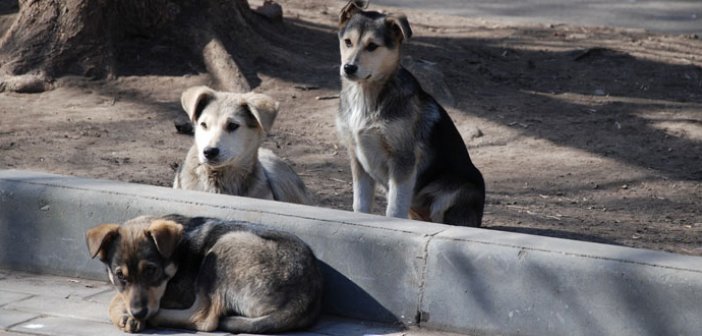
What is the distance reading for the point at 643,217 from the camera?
8250 mm

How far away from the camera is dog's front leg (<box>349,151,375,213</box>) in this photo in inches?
313

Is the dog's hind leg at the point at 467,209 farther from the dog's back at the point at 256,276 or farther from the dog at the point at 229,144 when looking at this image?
the dog's back at the point at 256,276

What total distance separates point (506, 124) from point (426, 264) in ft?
14.1

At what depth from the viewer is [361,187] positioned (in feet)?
26.2

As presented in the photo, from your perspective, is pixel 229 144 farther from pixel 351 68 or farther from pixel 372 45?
pixel 372 45

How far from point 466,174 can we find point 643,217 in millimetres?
1250

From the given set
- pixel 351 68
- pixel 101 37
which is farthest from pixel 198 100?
pixel 101 37

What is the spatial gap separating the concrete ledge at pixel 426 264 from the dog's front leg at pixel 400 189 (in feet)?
4.19

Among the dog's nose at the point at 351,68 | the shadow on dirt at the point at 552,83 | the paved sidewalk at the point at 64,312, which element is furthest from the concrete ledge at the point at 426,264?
the shadow on dirt at the point at 552,83

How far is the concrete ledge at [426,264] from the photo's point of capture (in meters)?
5.73

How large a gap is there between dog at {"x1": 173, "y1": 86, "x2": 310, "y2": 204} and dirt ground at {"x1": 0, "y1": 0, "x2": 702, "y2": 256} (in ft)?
3.45

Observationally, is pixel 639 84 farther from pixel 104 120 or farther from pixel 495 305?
pixel 495 305

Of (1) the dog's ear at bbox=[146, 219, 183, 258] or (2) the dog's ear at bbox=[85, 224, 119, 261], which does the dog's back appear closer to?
(1) the dog's ear at bbox=[146, 219, 183, 258]

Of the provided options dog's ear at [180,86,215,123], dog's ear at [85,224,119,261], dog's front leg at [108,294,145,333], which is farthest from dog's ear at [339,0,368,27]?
dog's front leg at [108,294,145,333]
